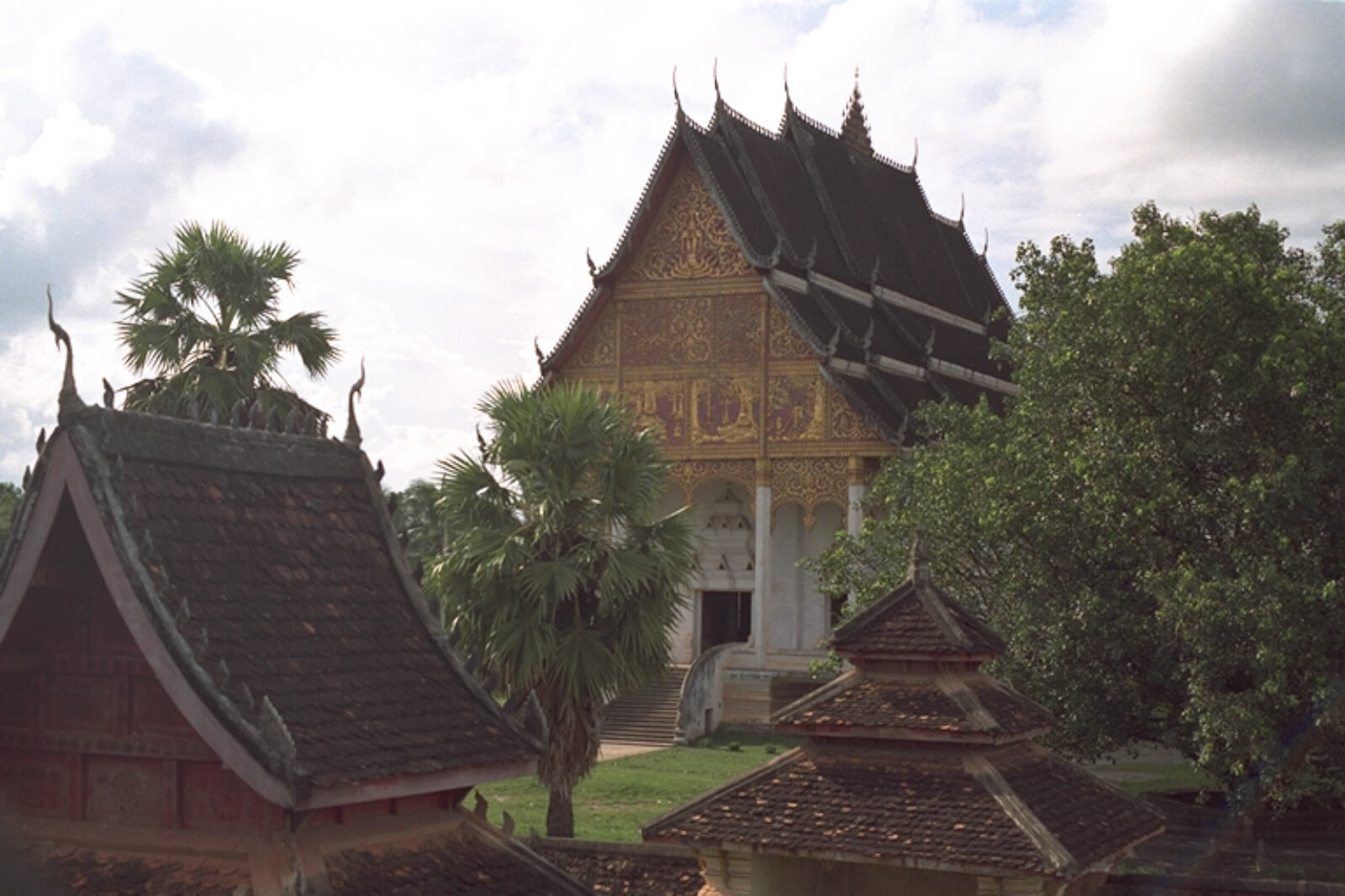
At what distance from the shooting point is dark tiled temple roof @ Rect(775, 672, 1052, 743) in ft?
36.4

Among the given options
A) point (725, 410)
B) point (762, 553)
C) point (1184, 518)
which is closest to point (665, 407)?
point (725, 410)

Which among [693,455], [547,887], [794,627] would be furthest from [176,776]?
[794,627]

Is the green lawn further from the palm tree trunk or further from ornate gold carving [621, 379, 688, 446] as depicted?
ornate gold carving [621, 379, 688, 446]

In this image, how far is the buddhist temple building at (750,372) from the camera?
33281mm

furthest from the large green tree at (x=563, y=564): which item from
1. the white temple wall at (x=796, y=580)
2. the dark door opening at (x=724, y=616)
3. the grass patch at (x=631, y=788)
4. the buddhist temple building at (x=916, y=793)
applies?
the dark door opening at (x=724, y=616)

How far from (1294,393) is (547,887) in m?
12.4

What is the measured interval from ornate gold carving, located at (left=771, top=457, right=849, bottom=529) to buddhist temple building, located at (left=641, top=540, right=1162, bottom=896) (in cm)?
2073

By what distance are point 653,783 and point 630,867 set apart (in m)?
8.81

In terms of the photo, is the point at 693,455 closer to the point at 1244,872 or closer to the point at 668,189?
the point at 668,189

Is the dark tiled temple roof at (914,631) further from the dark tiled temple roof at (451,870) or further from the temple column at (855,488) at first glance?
the temple column at (855,488)

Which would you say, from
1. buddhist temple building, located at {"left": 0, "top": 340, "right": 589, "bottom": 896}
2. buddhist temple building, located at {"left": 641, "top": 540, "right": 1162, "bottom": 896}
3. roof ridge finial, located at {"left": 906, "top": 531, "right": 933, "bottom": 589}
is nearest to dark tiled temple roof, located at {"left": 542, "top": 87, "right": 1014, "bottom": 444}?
roof ridge finial, located at {"left": 906, "top": 531, "right": 933, "bottom": 589}

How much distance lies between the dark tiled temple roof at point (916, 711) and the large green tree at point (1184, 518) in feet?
19.5

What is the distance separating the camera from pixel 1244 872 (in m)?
19.4

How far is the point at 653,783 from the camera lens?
2538 cm
